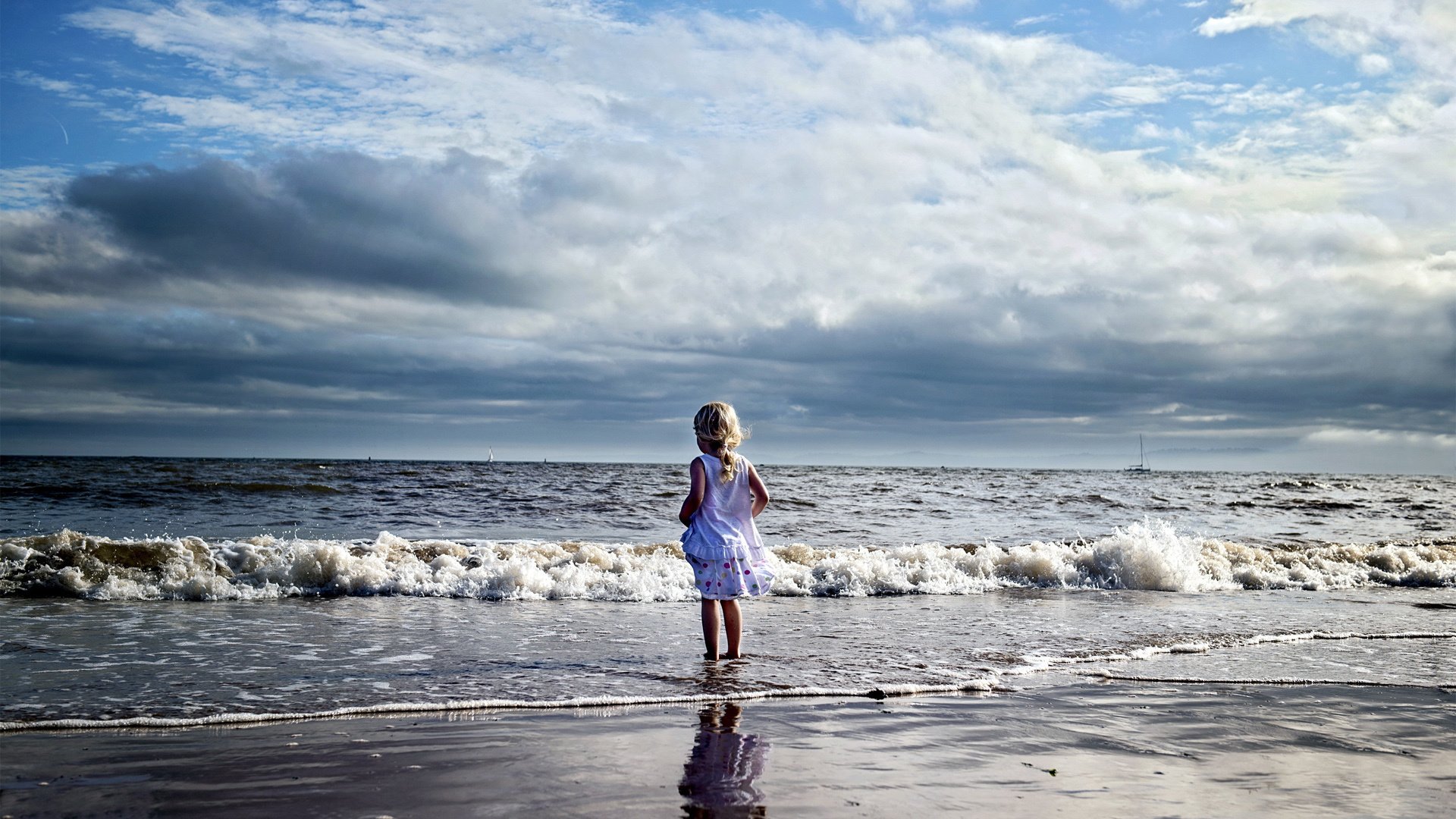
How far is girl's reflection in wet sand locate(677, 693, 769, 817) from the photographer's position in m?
3.83

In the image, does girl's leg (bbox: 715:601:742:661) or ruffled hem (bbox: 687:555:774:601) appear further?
girl's leg (bbox: 715:601:742:661)

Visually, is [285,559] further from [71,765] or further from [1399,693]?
[1399,693]

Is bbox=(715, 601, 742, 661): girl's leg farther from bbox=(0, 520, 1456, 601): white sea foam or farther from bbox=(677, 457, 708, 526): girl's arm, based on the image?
bbox=(0, 520, 1456, 601): white sea foam

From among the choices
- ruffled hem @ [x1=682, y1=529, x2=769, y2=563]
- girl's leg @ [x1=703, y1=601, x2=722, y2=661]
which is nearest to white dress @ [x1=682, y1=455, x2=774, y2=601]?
ruffled hem @ [x1=682, y1=529, x2=769, y2=563]

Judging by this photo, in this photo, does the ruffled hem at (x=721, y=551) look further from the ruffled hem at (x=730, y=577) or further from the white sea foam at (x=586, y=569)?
Answer: the white sea foam at (x=586, y=569)

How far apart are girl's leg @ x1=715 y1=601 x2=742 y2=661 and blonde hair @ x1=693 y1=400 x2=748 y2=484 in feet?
3.35

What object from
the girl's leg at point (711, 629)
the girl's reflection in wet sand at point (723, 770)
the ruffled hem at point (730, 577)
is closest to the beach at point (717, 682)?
the girl's reflection in wet sand at point (723, 770)

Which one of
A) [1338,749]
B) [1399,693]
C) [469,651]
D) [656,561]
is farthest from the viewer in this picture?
[656,561]

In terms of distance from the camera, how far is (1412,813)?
404 cm

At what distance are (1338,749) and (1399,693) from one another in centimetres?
220

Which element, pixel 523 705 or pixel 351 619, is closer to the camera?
pixel 523 705

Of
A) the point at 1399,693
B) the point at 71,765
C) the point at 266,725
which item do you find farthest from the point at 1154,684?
the point at 71,765

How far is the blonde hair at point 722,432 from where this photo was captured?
7.14 meters

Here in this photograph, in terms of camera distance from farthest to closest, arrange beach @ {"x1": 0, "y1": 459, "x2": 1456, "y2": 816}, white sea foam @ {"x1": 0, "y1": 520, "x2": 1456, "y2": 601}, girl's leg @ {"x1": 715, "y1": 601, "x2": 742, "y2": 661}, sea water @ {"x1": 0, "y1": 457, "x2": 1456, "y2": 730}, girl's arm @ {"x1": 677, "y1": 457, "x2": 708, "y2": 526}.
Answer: white sea foam @ {"x1": 0, "y1": 520, "x2": 1456, "y2": 601}
girl's leg @ {"x1": 715, "y1": 601, "x2": 742, "y2": 661}
girl's arm @ {"x1": 677, "y1": 457, "x2": 708, "y2": 526}
sea water @ {"x1": 0, "y1": 457, "x2": 1456, "y2": 730}
beach @ {"x1": 0, "y1": 459, "x2": 1456, "y2": 816}
